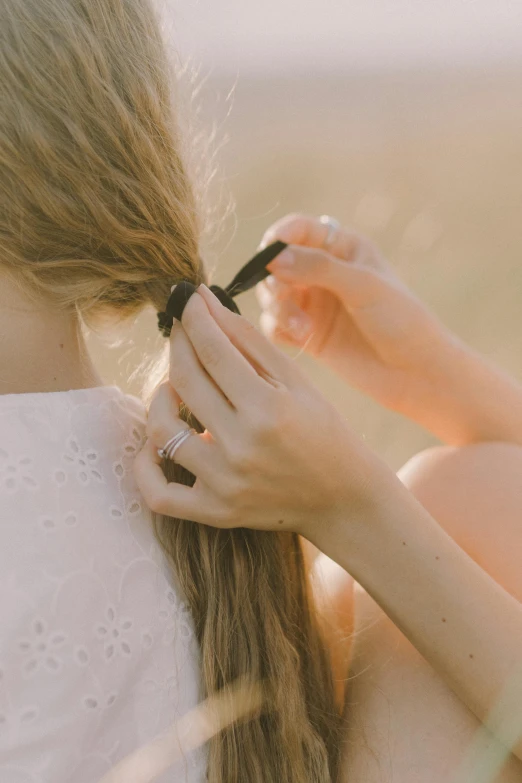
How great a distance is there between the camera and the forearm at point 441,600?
1.17m

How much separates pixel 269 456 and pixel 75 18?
27.3 inches

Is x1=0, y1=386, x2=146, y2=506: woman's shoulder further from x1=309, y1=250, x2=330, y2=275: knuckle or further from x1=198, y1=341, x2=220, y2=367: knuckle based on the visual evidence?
x1=309, y1=250, x2=330, y2=275: knuckle

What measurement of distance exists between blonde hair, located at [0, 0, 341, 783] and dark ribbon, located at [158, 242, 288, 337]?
80 millimetres

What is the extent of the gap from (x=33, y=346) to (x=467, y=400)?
2.99 feet

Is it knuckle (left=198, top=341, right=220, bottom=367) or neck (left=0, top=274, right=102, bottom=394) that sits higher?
knuckle (left=198, top=341, right=220, bottom=367)

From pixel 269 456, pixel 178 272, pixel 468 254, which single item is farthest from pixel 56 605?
pixel 468 254

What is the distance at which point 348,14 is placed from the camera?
9125 millimetres

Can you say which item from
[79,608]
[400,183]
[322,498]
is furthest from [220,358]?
[400,183]

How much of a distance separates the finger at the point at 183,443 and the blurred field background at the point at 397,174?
2502 millimetres

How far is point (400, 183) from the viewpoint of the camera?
335 inches

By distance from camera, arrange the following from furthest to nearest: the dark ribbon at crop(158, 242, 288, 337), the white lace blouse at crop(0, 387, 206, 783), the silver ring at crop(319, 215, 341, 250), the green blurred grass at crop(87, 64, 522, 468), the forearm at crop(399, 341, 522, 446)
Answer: the green blurred grass at crop(87, 64, 522, 468), the silver ring at crop(319, 215, 341, 250), the forearm at crop(399, 341, 522, 446), the dark ribbon at crop(158, 242, 288, 337), the white lace blouse at crop(0, 387, 206, 783)

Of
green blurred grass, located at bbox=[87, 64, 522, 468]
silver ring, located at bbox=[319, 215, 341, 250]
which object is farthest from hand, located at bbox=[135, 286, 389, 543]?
green blurred grass, located at bbox=[87, 64, 522, 468]

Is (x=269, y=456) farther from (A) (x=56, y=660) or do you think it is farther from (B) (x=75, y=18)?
(B) (x=75, y=18)

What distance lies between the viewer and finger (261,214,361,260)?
5.93 feet
